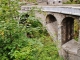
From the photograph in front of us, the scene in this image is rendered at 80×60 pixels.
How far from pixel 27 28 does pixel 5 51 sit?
1.30 metres

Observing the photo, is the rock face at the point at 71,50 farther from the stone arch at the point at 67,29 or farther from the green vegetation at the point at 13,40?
the green vegetation at the point at 13,40

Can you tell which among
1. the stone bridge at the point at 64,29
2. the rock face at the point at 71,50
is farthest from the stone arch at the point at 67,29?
the rock face at the point at 71,50

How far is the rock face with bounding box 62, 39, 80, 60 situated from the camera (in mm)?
18388

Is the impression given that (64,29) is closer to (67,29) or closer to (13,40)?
(67,29)

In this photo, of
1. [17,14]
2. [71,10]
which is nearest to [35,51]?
[17,14]

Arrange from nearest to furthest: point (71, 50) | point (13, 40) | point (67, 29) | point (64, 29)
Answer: point (13, 40)
point (71, 50)
point (64, 29)
point (67, 29)

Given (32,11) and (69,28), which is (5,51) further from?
(69,28)

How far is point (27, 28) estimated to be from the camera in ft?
21.8

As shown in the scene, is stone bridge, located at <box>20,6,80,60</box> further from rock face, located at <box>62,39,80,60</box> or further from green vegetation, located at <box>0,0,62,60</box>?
green vegetation, located at <box>0,0,62,60</box>

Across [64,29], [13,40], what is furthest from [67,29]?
[13,40]

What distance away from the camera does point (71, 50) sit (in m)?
19.4

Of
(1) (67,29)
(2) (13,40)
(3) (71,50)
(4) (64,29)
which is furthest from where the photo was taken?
(1) (67,29)

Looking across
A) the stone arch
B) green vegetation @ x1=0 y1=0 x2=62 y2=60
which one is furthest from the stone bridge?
green vegetation @ x1=0 y1=0 x2=62 y2=60

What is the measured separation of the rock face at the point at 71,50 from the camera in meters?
18.4
